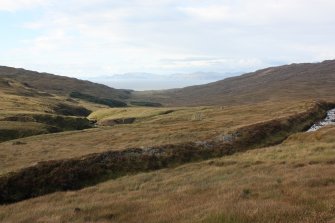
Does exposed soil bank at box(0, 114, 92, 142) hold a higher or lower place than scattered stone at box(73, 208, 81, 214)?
higher

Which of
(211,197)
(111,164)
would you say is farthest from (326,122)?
(211,197)

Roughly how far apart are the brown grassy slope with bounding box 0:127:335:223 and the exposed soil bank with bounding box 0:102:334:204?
10.6 feet

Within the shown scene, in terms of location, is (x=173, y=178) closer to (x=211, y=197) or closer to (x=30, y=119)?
(x=211, y=197)

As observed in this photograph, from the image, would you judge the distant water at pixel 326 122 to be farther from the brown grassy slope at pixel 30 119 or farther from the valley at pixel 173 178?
the brown grassy slope at pixel 30 119

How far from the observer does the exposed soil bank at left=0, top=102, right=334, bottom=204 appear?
110 ft

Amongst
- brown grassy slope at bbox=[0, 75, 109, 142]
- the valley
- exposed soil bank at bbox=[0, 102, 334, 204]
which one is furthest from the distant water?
brown grassy slope at bbox=[0, 75, 109, 142]

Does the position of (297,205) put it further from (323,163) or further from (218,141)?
(218,141)

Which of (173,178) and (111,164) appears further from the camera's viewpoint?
(111,164)

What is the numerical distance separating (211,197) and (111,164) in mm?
18529

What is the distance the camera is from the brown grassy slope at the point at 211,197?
52.6 feet

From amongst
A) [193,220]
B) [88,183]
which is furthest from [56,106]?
[193,220]

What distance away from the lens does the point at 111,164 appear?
3856 cm

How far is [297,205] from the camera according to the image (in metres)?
16.7

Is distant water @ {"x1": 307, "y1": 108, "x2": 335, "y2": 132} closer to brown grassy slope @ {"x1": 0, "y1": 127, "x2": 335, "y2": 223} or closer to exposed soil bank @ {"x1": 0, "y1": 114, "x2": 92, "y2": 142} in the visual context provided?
brown grassy slope @ {"x1": 0, "y1": 127, "x2": 335, "y2": 223}
